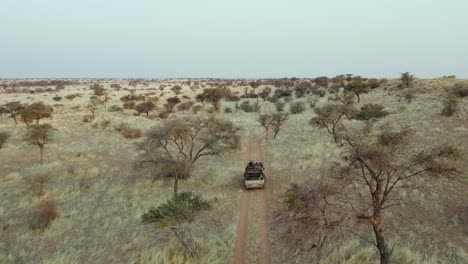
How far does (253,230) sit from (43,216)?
35.7 ft

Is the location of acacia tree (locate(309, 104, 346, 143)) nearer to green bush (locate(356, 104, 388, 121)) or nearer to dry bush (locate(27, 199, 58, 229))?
green bush (locate(356, 104, 388, 121))

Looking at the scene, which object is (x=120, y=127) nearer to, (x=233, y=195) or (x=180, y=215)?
(x=233, y=195)

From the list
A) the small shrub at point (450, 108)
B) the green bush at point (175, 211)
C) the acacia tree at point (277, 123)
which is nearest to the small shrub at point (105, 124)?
the acacia tree at point (277, 123)

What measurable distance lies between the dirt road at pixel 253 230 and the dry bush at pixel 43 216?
980 cm

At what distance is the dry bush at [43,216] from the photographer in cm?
1746

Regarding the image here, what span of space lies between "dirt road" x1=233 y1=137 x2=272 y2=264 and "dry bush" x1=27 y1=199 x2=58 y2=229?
32.2 ft

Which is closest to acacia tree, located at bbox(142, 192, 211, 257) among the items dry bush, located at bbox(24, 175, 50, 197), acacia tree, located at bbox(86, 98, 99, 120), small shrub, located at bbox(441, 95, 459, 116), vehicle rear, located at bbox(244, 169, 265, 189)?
vehicle rear, located at bbox(244, 169, 265, 189)

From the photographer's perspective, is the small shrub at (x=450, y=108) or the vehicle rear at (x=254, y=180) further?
the small shrub at (x=450, y=108)

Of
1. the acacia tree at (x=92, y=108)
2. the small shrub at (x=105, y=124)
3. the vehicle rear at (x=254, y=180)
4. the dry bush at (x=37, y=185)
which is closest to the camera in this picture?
the dry bush at (x=37, y=185)

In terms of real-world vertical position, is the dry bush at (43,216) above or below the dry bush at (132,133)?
below

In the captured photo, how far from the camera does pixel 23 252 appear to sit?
1491 centimetres

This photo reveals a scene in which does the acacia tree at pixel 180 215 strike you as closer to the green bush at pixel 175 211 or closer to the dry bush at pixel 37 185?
the green bush at pixel 175 211

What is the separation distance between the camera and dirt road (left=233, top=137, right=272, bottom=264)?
1438 centimetres

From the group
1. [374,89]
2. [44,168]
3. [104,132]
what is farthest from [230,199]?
[374,89]
